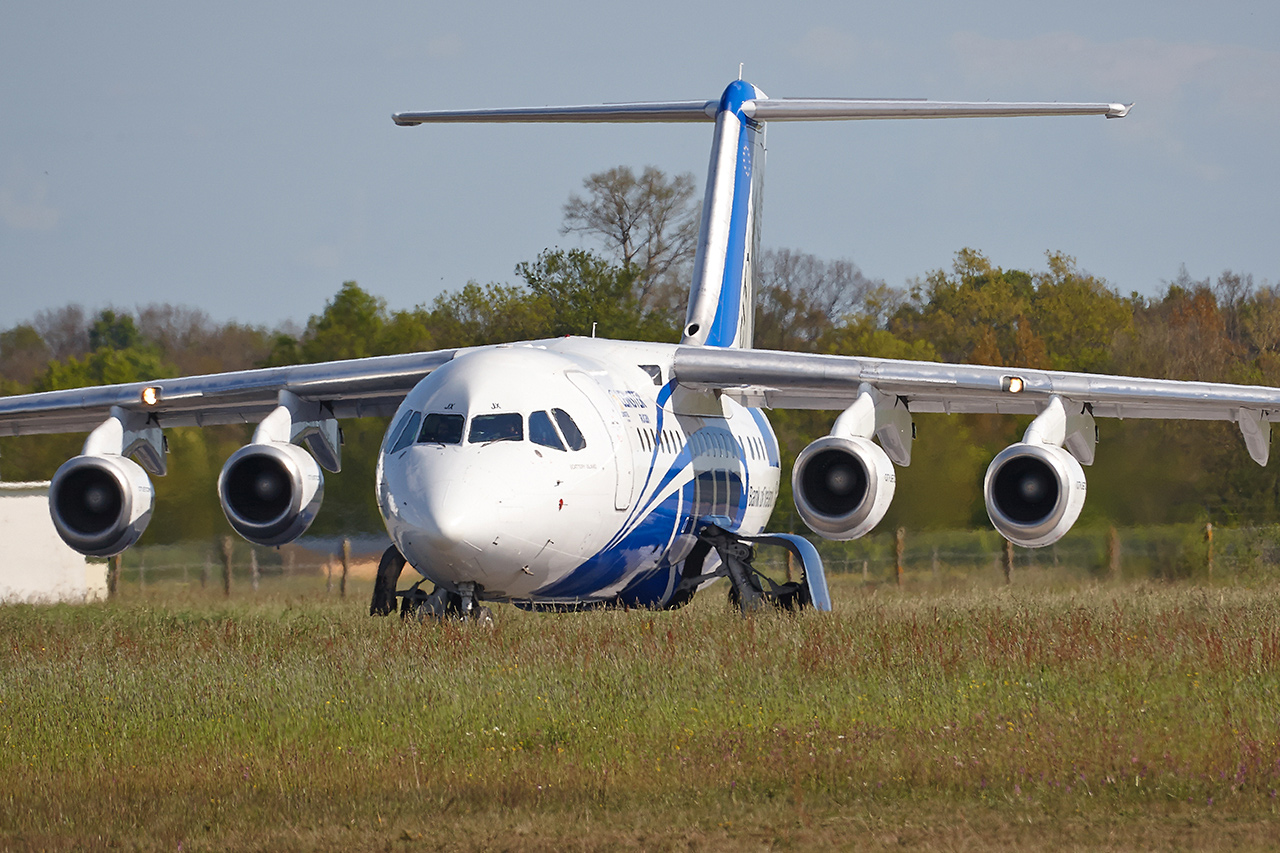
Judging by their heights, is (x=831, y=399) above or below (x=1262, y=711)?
above

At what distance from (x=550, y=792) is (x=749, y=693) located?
243cm

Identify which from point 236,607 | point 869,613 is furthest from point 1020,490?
point 236,607

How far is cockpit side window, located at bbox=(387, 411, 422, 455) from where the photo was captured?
37.8 ft

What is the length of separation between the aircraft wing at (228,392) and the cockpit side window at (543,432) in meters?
2.79

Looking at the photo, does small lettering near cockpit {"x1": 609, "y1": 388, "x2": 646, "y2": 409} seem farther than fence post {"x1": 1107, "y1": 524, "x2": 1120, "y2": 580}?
No

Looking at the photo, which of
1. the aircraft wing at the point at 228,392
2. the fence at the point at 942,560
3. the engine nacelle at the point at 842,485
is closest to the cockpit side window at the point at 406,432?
the aircraft wing at the point at 228,392

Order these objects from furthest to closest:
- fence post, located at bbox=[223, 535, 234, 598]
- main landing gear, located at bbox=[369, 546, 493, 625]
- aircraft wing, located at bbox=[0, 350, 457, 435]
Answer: fence post, located at bbox=[223, 535, 234, 598], aircraft wing, located at bbox=[0, 350, 457, 435], main landing gear, located at bbox=[369, 546, 493, 625]

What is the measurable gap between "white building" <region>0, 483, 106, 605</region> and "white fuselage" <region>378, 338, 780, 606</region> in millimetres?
13229

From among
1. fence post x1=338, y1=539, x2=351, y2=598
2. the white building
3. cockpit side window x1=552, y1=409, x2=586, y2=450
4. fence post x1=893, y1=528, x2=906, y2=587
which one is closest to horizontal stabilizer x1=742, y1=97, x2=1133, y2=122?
cockpit side window x1=552, y1=409, x2=586, y2=450

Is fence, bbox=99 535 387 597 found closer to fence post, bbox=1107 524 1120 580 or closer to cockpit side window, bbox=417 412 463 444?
fence post, bbox=1107 524 1120 580

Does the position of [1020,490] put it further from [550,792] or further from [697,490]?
[550,792]

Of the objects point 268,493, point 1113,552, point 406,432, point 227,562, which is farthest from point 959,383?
point 227,562

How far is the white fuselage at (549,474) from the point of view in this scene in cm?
1095

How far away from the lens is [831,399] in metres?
16.3
